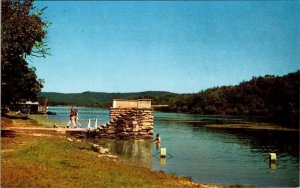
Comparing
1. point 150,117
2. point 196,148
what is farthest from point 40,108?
point 196,148

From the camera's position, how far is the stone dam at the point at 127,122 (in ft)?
147

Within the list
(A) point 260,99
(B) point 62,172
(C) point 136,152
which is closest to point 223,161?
(C) point 136,152

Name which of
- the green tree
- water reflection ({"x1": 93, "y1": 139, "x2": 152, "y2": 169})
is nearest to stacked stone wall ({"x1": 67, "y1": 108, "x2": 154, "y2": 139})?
water reflection ({"x1": 93, "y1": 139, "x2": 152, "y2": 169})

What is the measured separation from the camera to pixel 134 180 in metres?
17.7

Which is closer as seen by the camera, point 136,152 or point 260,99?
point 136,152

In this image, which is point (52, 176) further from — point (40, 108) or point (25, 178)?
point (40, 108)

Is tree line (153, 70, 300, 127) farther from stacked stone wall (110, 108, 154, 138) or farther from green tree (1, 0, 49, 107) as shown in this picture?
green tree (1, 0, 49, 107)

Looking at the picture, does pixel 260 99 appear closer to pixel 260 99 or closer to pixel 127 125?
pixel 260 99

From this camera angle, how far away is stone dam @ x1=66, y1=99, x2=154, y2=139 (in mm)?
44875

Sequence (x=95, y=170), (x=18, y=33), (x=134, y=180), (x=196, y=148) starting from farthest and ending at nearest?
(x=196, y=148), (x=18, y=33), (x=95, y=170), (x=134, y=180)

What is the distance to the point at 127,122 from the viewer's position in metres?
45.8

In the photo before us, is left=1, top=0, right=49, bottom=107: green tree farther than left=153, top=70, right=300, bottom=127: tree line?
No

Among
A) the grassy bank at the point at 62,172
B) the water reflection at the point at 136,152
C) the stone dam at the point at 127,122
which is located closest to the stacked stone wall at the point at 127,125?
the stone dam at the point at 127,122

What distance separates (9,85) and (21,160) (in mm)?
12947
